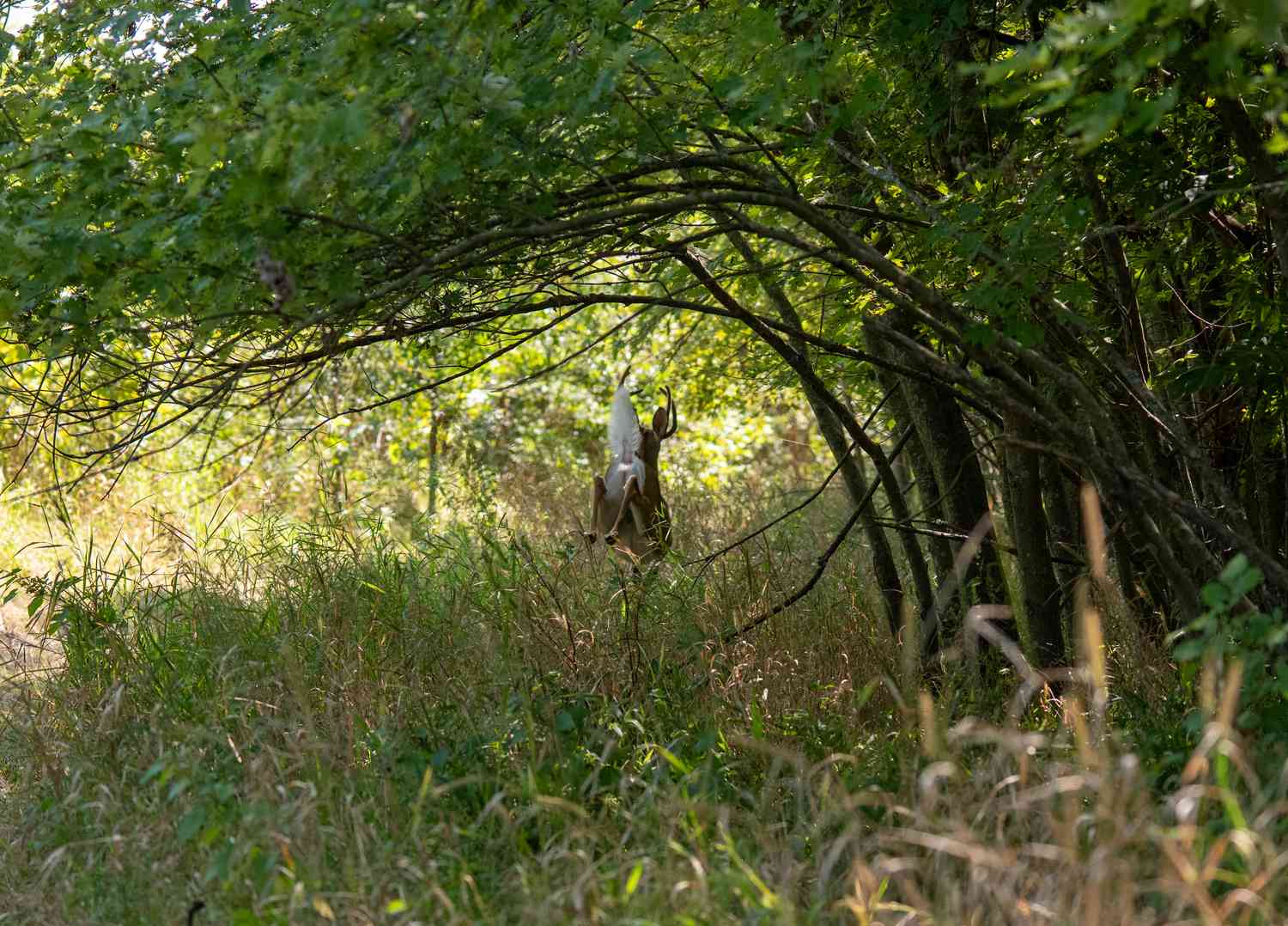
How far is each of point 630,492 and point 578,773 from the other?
2.13 meters

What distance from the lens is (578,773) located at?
369cm

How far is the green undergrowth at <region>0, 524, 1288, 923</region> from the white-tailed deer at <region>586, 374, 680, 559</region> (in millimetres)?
199

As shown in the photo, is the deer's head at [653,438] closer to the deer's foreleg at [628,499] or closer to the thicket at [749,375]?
the deer's foreleg at [628,499]

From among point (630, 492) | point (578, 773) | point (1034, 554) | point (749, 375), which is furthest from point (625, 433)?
point (578, 773)

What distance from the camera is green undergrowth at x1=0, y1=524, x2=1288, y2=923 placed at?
272 cm

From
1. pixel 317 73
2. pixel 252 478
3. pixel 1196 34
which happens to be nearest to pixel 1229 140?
pixel 1196 34

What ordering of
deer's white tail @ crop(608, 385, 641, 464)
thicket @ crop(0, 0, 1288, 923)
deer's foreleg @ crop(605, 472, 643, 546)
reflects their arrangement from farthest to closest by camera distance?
deer's white tail @ crop(608, 385, 641, 464), deer's foreleg @ crop(605, 472, 643, 546), thicket @ crop(0, 0, 1288, 923)

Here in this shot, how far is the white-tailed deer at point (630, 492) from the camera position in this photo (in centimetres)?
572

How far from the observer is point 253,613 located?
17.3 ft

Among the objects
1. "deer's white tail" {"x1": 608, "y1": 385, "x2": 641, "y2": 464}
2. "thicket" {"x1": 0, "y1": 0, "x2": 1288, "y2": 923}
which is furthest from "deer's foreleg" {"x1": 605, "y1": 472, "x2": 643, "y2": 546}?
"thicket" {"x1": 0, "y1": 0, "x2": 1288, "y2": 923}

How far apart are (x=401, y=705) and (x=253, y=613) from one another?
1.26 metres

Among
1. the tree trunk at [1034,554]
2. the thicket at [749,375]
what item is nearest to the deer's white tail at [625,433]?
the thicket at [749,375]

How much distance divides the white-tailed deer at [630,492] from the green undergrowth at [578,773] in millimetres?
199

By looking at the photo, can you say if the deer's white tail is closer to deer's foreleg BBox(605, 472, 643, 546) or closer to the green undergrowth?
deer's foreleg BBox(605, 472, 643, 546)
